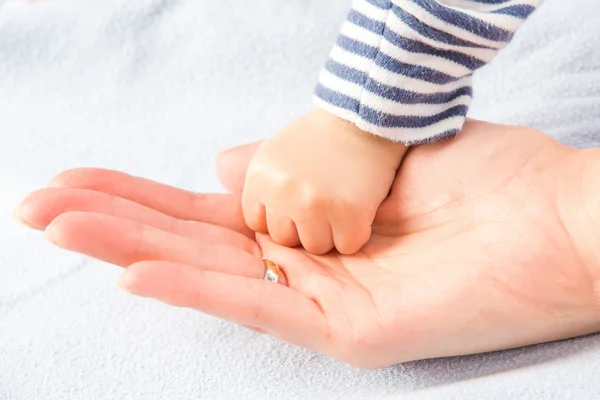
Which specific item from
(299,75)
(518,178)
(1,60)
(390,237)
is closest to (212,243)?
(390,237)

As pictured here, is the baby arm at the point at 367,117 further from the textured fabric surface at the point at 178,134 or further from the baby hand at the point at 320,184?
the textured fabric surface at the point at 178,134

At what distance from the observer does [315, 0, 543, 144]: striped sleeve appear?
2.41 feet

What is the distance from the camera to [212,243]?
27.8 inches

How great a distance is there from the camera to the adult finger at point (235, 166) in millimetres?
829

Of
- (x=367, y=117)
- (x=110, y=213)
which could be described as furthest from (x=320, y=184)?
(x=110, y=213)

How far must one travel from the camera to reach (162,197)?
0.77m

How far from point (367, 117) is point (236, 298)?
0.79 feet

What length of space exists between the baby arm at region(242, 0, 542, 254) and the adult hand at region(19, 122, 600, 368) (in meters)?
0.04

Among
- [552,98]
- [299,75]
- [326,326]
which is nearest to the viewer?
[326,326]

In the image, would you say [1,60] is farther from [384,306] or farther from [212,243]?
[384,306]

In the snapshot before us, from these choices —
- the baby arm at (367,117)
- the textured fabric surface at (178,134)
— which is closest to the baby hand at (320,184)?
the baby arm at (367,117)

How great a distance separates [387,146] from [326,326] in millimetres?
217

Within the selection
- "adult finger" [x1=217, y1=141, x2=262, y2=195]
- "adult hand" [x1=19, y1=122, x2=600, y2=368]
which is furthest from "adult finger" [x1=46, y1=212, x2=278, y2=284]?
"adult finger" [x1=217, y1=141, x2=262, y2=195]

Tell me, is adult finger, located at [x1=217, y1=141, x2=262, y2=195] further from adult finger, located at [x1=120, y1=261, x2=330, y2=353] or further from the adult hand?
adult finger, located at [x1=120, y1=261, x2=330, y2=353]
